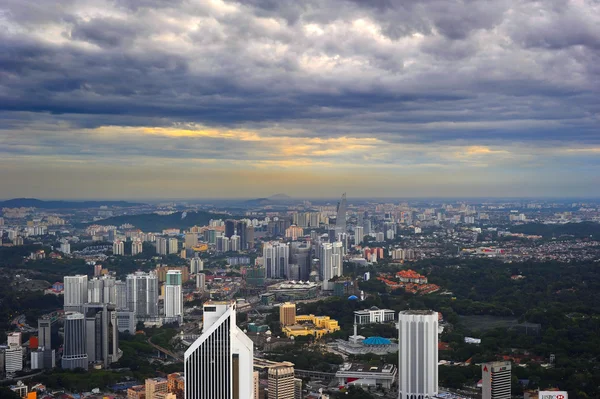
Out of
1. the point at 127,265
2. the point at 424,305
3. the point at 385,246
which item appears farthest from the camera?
the point at 385,246

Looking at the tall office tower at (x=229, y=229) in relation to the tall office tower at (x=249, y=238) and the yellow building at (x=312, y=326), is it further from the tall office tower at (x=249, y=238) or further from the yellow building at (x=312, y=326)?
the yellow building at (x=312, y=326)

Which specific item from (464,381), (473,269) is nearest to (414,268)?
(473,269)

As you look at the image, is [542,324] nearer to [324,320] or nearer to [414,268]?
[324,320]

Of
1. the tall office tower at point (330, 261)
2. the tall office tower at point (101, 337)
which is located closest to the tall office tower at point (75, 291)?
the tall office tower at point (101, 337)

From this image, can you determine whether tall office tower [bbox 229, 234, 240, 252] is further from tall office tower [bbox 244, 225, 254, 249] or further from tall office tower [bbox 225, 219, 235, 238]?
tall office tower [bbox 225, 219, 235, 238]

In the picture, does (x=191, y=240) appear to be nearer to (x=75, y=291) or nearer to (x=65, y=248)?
(x=65, y=248)
